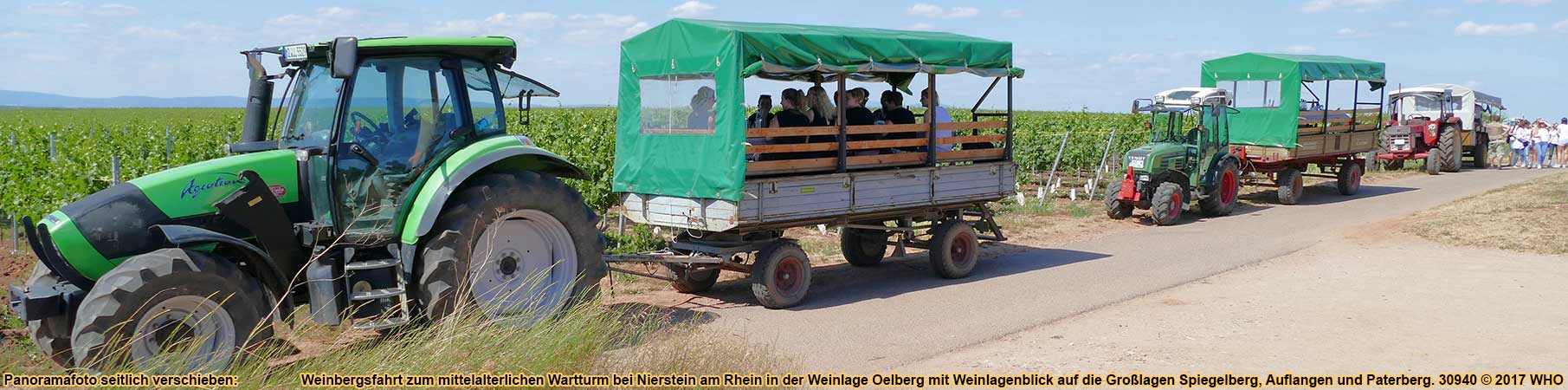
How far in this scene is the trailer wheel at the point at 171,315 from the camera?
19.0 feet

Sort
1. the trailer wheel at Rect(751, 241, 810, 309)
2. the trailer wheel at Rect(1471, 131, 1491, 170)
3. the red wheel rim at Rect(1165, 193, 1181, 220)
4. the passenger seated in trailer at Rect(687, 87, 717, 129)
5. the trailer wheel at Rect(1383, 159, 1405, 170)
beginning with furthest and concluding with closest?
the trailer wheel at Rect(1471, 131, 1491, 170), the trailer wheel at Rect(1383, 159, 1405, 170), the red wheel rim at Rect(1165, 193, 1181, 220), the passenger seated in trailer at Rect(687, 87, 717, 129), the trailer wheel at Rect(751, 241, 810, 309)

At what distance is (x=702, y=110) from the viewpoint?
9.97m

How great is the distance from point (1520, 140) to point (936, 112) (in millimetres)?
26594

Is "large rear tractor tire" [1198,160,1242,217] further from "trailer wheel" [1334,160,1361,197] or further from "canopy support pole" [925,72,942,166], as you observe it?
"canopy support pole" [925,72,942,166]

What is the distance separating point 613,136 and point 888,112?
4.55 meters

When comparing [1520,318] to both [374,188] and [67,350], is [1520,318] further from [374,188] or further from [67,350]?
[67,350]

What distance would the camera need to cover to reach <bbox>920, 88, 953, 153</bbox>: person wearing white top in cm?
1122

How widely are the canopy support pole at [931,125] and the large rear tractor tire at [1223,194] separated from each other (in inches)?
312

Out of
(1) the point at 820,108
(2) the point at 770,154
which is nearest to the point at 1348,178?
(1) the point at 820,108

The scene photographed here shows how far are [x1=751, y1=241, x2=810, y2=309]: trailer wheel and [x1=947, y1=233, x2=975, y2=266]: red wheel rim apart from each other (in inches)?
81.9

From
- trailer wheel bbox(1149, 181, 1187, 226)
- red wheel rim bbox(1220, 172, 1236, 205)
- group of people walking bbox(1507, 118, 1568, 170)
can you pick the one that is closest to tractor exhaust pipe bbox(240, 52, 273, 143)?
trailer wheel bbox(1149, 181, 1187, 226)

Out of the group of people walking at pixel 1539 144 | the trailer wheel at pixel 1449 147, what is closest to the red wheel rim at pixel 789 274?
the trailer wheel at pixel 1449 147

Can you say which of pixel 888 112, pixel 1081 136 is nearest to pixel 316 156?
pixel 888 112

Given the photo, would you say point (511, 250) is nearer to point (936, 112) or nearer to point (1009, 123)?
point (936, 112)
